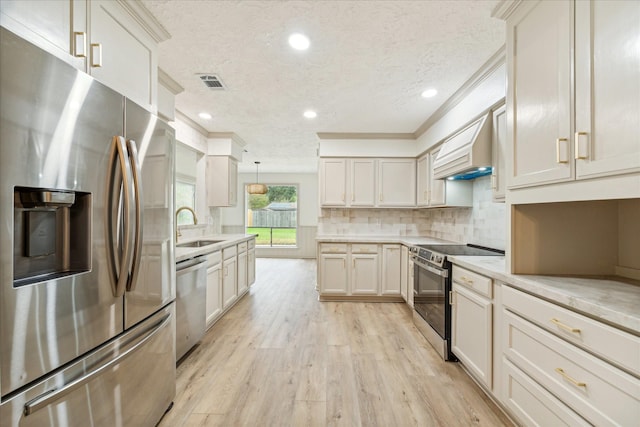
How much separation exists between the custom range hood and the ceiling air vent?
240 centimetres

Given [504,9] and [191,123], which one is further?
[191,123]

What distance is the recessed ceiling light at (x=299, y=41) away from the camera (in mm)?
2085

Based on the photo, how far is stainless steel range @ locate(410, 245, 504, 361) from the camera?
248 centimetres

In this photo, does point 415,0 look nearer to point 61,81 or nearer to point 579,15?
point 579,15

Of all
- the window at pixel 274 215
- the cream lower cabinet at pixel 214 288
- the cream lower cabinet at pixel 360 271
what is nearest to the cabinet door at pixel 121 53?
the cream lower cabinet at pixel 214 288

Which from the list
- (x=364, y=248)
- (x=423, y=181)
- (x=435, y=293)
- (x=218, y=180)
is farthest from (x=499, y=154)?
(x=218, y=180)

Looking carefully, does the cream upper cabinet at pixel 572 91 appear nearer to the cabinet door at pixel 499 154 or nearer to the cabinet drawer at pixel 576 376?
the cabinet door at pixel 499 154

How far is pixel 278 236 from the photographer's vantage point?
8703 mm

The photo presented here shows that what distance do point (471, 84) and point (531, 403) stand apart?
2.56 m

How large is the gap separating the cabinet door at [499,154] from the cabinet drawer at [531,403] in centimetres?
127

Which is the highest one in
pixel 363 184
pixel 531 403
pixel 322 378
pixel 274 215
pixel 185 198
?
pixel 363 184

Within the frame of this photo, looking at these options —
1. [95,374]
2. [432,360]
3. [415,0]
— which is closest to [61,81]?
[95,374]

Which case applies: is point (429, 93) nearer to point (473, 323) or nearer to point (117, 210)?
point (473, 323)

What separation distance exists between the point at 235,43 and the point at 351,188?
8.99ft
